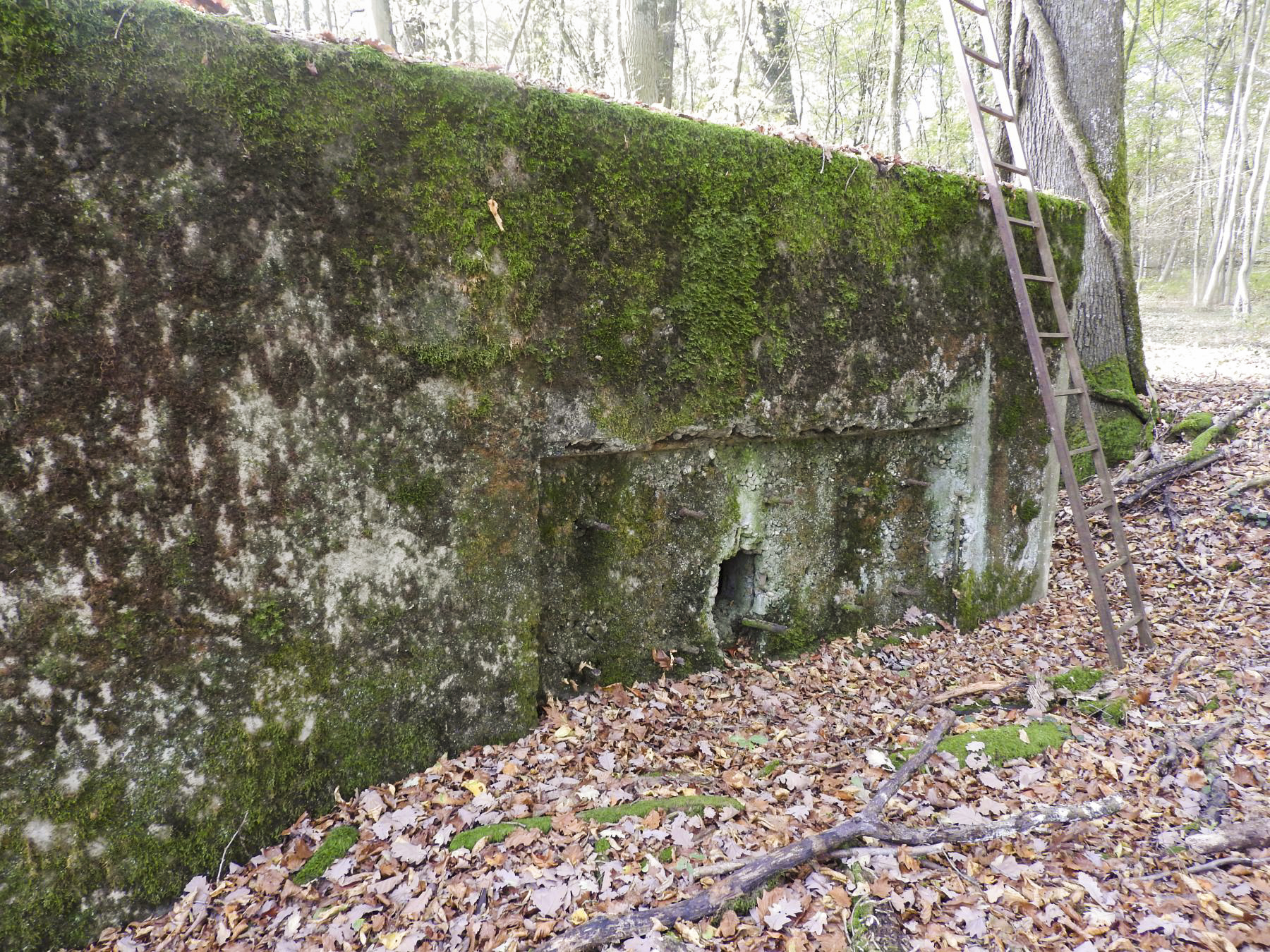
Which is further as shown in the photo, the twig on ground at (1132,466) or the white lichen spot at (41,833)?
the twig on ground at (1132,466)

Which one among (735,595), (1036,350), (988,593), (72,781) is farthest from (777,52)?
(72,781)

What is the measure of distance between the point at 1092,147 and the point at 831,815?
718cm

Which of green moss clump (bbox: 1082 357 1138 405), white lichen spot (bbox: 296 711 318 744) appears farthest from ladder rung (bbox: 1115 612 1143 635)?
white lichen spot (bbox: 296 711 318 744)

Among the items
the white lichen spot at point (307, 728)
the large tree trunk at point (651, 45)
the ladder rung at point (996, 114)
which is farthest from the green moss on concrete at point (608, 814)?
the large tree trunk at point (651, 45)

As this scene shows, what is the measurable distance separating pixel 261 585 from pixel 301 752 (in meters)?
0.77

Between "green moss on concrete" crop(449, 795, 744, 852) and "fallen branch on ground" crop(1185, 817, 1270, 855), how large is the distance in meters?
1.76

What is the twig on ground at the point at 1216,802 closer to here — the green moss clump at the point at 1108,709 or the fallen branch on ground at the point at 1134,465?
the green moss clump at the point at 1108,709

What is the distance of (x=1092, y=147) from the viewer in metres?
6.88

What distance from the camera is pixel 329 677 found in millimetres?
3039

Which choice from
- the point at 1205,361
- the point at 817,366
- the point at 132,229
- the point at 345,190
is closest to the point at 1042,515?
the point at 817,366

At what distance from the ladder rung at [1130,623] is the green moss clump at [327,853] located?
4.69 meters

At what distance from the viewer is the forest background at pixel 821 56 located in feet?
26.3

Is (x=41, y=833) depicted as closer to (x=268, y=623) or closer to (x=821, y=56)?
(x=268, y=623)

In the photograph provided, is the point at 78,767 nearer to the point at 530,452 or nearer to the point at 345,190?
the point at 530,452
